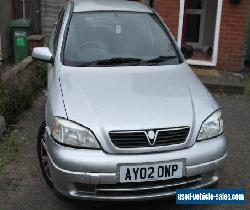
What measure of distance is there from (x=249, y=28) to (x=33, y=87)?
18.5ft

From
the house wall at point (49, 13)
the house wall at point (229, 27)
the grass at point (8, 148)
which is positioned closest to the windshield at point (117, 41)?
the grass at point (8, 148)

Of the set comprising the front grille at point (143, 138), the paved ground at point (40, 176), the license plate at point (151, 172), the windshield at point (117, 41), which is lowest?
the paved ground at point (40, 176)

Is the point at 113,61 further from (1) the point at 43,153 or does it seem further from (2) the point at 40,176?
(2) the point at 40,176

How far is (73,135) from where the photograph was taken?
3734mm

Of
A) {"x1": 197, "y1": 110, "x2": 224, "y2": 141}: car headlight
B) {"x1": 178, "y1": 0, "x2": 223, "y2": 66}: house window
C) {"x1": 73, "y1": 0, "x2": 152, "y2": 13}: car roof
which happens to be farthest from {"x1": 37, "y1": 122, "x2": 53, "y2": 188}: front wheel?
{"x1": 178, "y1": 0, "x2": 223, "y2": 66}: house window

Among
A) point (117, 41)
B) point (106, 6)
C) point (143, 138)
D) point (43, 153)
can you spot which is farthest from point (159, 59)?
point (43, 153)

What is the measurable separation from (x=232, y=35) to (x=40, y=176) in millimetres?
5778

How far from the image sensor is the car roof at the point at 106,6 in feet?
18.0

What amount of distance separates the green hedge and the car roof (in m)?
1.69

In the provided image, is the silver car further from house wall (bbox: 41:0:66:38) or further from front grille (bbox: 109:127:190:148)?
house wall (bbox: 41:0:66:38)

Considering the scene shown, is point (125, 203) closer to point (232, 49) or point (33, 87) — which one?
point (33, 87)

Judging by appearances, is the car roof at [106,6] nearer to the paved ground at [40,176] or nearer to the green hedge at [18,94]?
the green hedge at [18,94]

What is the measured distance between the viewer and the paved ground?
4.23 m

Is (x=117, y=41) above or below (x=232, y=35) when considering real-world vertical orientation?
above
